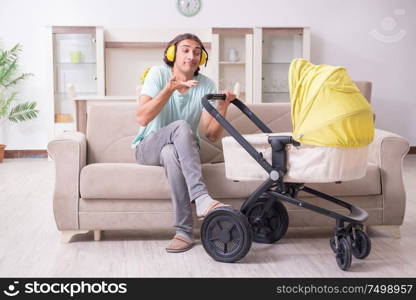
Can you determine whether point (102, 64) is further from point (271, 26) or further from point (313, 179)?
point (313, 179)

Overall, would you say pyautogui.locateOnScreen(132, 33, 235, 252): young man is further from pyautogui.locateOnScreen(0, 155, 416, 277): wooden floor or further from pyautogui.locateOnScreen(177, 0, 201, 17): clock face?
pyautogui.locateOnScreen(177, 0, 201, 17): clock face

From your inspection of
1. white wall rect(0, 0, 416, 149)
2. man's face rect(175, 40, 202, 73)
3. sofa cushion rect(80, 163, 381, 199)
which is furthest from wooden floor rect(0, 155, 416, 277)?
white wall rect(0, 0, 416, 149)

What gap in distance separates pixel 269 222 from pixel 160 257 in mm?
596

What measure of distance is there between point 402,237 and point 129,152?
1.54 m

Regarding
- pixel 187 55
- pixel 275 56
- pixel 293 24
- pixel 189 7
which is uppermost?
pixel 189 7

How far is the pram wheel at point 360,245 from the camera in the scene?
2730 millimetres

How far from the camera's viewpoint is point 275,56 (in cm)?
710

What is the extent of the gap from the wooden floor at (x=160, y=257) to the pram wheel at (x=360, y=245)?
3cm

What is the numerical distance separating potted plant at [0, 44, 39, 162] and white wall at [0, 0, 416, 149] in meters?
0.11

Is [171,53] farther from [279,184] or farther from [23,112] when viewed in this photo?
[23,112]

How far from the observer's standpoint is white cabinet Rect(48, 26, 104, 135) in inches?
270

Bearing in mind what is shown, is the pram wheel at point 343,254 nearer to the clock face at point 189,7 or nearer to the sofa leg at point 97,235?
the sofa leg at point 97,235

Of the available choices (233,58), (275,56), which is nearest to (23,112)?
(233,58)

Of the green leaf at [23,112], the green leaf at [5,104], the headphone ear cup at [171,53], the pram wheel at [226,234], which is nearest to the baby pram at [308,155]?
the pram wheel at [226,234]
